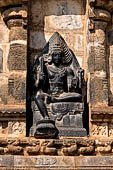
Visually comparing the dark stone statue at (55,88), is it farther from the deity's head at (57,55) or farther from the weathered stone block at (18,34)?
the weathered stone block at (18,34)

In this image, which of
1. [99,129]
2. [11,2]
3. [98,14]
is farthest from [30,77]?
[98,14]

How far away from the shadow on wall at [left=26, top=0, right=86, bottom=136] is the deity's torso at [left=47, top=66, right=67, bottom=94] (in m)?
0.51

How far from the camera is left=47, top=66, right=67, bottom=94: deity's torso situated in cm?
1131

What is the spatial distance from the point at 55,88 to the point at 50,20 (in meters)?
1.38

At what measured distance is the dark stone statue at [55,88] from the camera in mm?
10992

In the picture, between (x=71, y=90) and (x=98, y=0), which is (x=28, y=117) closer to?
(x=71, y=90)

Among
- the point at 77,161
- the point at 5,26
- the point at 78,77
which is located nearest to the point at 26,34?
the point at 5,26

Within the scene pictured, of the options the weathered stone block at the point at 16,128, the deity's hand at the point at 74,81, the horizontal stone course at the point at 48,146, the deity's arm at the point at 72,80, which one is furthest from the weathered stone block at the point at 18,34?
the horizontal stone course at the point at 48,146

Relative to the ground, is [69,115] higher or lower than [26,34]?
lower

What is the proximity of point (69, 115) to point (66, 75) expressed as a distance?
29.8 inches

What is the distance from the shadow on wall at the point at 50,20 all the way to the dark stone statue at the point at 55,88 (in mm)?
250

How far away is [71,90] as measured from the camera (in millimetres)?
11312

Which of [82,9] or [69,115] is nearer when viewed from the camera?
[69,115]

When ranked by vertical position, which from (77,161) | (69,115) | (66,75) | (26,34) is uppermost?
(26,34)
